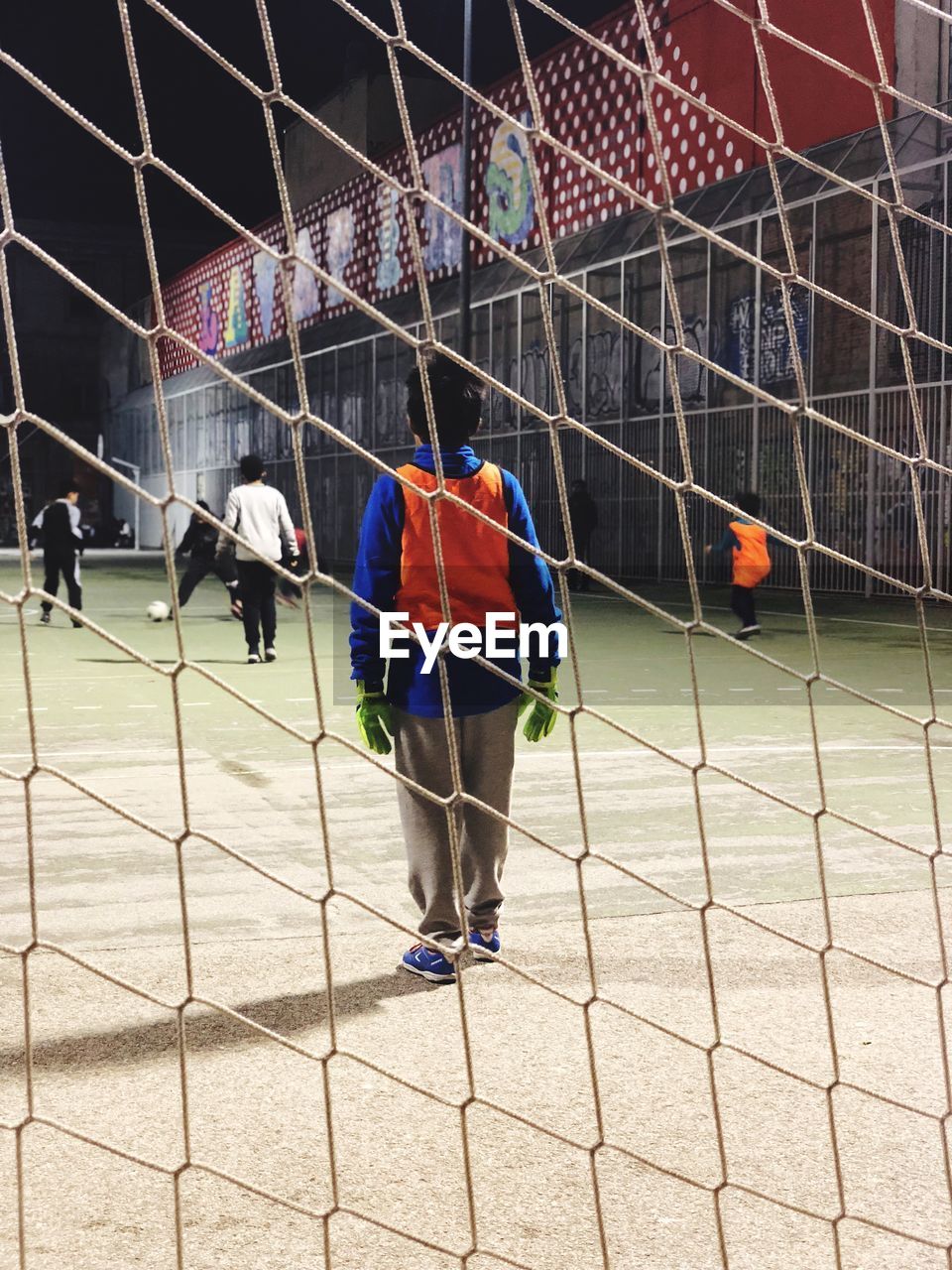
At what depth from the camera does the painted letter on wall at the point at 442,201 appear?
27922 mm

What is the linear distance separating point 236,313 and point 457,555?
1529 inches

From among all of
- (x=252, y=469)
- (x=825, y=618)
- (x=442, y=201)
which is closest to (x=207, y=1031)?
(x=252, y=469)

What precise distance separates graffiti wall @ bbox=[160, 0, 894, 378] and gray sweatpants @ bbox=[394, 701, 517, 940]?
10.5 m

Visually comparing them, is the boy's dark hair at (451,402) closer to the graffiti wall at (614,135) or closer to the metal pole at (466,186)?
the graffiti wall at (614,135)

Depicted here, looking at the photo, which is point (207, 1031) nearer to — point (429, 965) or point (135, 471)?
A: point (429, 965)

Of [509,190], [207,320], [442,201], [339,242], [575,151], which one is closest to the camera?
[575,151]

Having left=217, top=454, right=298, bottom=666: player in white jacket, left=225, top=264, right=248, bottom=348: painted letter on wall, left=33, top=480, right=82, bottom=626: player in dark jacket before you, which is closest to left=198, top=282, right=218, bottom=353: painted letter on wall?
left=225, top=264, right=248, bottom=348: painted letter on wall

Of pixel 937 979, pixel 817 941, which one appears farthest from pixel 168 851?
pixel 937 979

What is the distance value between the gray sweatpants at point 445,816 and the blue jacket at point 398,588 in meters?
0.05

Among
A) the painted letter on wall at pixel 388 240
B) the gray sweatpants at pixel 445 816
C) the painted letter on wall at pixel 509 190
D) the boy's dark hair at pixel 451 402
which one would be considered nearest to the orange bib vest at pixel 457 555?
the boy's dark hair at pixel 451 402

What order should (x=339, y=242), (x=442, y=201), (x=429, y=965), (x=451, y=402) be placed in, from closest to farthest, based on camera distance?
(x=429, y=965), (x=451, y=402), (x=442, y=201), (x=339, y=242)

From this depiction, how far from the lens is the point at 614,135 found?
23.1 meters

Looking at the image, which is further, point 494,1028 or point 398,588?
point 398,588

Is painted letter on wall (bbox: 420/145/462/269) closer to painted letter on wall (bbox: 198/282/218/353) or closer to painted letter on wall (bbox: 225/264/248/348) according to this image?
painted letter on wall (bbox: 225/264/248/348)
